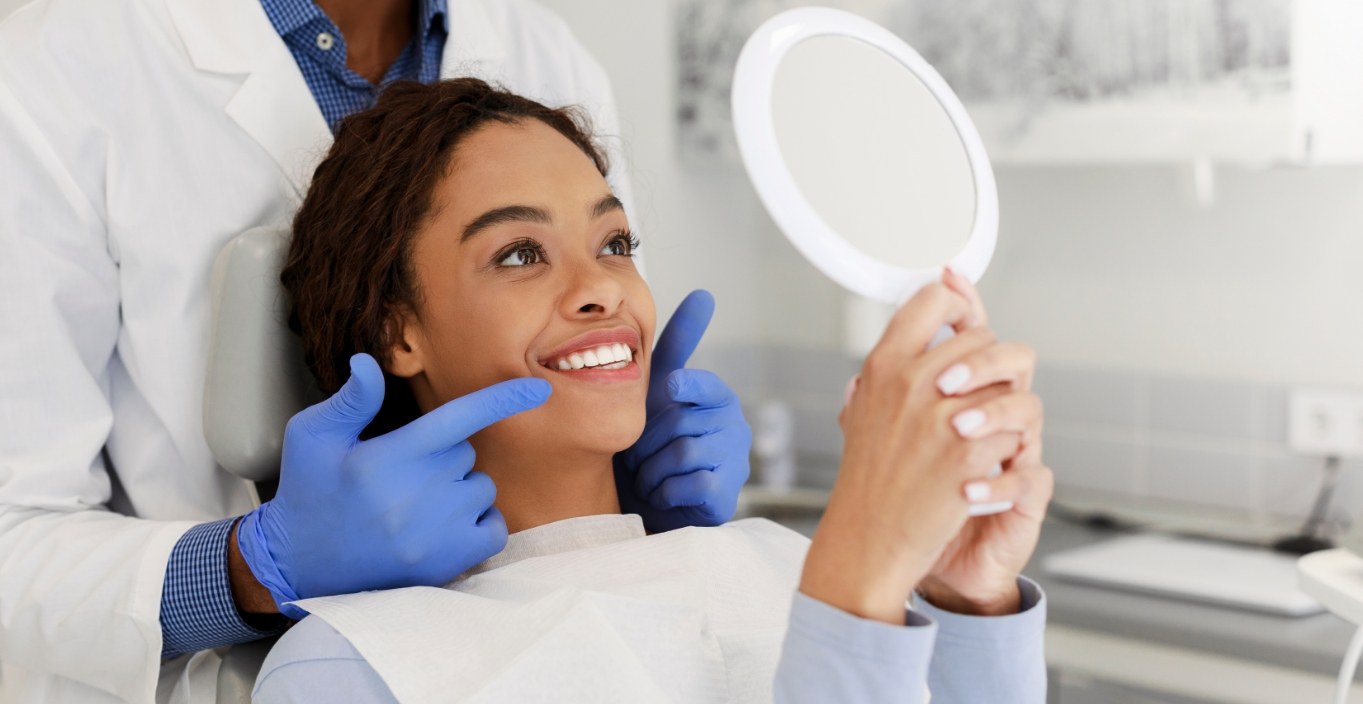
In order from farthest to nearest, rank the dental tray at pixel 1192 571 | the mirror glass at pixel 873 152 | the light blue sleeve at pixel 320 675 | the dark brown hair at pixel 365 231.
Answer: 1. the dental tray at pixel 1192 571
2. the dark brown hair at pixel 365 231
3. the light blue sleeve at pixel 320 675
4. the mirror glass at pixel 873 152

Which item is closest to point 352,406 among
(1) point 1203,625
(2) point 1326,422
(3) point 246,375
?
(3) point 246,375

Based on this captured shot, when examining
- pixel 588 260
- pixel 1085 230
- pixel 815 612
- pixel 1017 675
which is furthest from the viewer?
pixel 1085 230

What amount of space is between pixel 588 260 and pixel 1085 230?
1558mm

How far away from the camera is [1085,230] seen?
2.56m

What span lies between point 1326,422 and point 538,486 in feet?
5.16

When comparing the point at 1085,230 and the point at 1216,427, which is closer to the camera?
the point at 1216,427

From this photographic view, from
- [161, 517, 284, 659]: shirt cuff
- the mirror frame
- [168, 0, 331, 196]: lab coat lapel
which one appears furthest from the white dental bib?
[168, 0, 331, 196]: lab coat lapel

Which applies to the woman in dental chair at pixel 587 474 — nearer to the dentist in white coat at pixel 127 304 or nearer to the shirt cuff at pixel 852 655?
the shirt cuff at pixel 852 655

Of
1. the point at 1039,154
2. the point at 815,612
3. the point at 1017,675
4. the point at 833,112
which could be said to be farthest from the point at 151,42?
the point at 1039,154

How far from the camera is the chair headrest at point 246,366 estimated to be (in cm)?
126

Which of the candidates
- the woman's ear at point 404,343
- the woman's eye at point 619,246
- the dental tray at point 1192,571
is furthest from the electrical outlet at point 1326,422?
the woman's ear at point 404,343

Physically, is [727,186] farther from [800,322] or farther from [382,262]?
[382,262]

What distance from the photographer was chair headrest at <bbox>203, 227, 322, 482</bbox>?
1265 mm

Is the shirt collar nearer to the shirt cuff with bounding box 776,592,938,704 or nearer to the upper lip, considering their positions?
the upper lip
